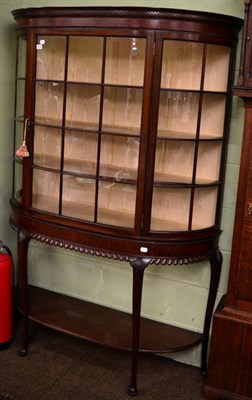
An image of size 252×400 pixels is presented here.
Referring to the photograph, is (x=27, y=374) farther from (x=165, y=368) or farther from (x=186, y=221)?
(x=186, y=221)

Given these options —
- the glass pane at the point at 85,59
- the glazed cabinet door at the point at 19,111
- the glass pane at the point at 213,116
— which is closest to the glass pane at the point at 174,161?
the glass pane at the point at 213,116

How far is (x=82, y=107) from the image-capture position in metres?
2.88

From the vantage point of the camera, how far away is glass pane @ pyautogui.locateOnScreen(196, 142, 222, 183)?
274cm

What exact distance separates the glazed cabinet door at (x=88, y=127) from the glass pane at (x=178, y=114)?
0.13 m

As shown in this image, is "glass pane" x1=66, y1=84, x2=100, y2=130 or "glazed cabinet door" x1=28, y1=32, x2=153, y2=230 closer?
"glazed cabinet door" x1=28, y1=32, x2=153, y2=230

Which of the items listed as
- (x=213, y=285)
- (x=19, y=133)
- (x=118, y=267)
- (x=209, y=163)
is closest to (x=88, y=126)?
(x=19, y=133)

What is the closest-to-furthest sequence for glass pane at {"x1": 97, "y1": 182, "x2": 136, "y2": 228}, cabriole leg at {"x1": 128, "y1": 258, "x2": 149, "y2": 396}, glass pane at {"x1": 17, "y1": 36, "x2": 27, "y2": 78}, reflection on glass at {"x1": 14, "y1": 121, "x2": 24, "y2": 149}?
1. cabriole leg at {"x1": 128, "y1": 258, "x2": 149, "y2": 396}
2. glass pane at {"x1": 97, "y1": 182, "x2": 136, "y2": 228}
3. glass pane at {"x1": 17, "y1": 36, "x2": 27, "y2": 78}
4. reflection on glass at {"x1": 14, "y1": 121, "x2": 24, "y2": 149}

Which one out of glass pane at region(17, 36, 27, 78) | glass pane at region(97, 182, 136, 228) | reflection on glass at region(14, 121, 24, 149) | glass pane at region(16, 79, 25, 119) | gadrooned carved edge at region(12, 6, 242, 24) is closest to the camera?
gadrooned carved edge at region(12, 6, 242, 24)

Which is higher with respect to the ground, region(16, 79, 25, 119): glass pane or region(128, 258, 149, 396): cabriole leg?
region(16, 79, 25, 119): glass pane

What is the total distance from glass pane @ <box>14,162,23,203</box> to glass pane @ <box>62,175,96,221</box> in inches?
13.0

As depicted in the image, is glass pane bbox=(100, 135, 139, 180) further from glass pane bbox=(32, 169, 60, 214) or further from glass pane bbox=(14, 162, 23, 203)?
glass pane bbox=(14, 162, 23, 203)

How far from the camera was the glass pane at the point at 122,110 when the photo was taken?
2.72 meters

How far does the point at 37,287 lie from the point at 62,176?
108cm

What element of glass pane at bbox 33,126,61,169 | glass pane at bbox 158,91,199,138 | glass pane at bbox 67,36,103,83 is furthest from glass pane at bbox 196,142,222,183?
glass pane at bbox 33,126,61,169
